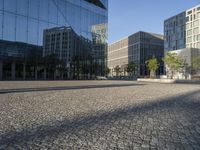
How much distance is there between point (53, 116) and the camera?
8430 millimetres

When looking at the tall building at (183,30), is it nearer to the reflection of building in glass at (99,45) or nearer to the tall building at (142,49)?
the tall building at (142,49)

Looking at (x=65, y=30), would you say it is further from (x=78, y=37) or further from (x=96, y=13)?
(x=96, y=13)

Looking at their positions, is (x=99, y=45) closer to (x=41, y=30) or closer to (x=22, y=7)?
(x=41, y=30)

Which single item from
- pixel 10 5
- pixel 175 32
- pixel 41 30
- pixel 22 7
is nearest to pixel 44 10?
pixel 41 30

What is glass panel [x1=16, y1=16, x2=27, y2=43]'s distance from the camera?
174 feet

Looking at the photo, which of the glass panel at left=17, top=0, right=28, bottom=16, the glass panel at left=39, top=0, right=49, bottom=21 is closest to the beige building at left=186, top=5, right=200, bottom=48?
the glass panel at left=39, top=0, right=49, bottom=21

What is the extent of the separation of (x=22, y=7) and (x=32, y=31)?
5.28m

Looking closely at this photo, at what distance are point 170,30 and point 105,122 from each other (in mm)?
126732

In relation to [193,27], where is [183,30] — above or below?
below

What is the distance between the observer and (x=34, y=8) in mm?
56781

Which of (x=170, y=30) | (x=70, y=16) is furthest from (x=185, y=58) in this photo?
(x=70, y=16)

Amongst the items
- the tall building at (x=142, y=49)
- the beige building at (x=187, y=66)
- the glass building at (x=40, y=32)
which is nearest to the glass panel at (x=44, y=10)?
the glass building at (x=40, y=32)

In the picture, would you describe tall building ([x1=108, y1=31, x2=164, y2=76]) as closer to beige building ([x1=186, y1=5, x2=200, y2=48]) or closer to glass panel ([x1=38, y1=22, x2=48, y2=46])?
beige building ([x1=186, y1=5, x2=200, y2=48])

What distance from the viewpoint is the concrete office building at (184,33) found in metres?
98.8
